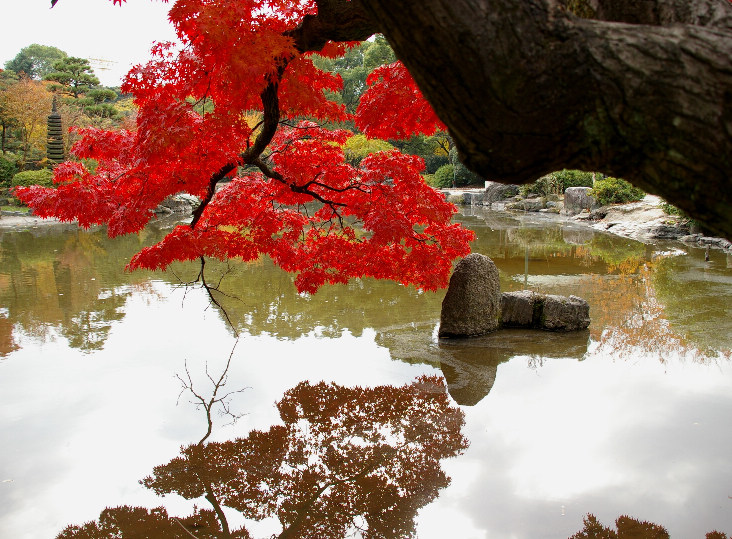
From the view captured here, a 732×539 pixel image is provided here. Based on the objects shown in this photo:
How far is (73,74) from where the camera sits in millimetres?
27641

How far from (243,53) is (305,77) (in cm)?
71

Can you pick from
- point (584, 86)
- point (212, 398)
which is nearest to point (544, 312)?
point (212, 398)

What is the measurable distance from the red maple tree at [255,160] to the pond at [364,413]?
123 centimetres

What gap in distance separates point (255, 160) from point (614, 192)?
1589cm

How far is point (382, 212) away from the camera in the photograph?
16.6ft

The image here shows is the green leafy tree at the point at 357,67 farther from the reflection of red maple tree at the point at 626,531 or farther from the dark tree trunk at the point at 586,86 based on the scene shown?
the dark tree trunk at the point at 586,86

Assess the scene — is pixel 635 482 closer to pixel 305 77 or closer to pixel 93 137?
pixel 305 77

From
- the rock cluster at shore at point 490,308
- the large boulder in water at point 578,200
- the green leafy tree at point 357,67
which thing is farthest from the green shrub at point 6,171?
the large boulder in water at point 578,200

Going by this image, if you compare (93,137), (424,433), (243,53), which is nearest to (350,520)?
(424,433)

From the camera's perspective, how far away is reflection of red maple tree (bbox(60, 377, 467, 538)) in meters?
3.50

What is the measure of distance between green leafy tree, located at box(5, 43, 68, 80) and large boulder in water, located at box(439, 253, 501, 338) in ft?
155

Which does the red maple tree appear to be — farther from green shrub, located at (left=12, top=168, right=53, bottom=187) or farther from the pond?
green shrub, located at (left=12, top=168, right=53, bottom=187)

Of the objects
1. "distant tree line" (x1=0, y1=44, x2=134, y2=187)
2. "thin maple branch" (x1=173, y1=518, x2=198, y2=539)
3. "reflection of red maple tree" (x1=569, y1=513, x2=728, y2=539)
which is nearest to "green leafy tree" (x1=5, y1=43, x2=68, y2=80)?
"distant tree line" (x1=0, y1=44, x2=134, y2=187)

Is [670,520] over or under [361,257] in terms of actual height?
under
